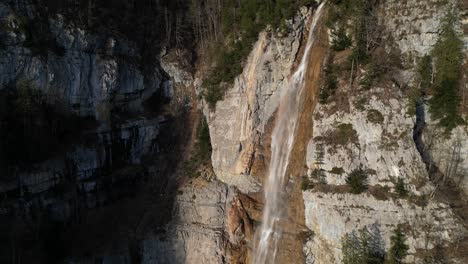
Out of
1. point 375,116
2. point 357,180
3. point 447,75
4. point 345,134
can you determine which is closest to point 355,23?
point 447,75

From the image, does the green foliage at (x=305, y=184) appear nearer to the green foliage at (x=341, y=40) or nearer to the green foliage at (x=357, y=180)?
the green foliage at (x=357, y=180)

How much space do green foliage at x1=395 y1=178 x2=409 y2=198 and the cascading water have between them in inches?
319

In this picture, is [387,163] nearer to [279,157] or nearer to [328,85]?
[328,85]

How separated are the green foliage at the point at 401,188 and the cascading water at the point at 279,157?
26.6ft

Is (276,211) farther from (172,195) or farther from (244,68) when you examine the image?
(244,68)

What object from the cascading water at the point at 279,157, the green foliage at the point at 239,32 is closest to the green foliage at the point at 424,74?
the cascading water at the point at 279,157

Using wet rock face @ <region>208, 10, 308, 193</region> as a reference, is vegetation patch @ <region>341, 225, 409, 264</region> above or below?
below

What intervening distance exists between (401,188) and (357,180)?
Result: 247 cm

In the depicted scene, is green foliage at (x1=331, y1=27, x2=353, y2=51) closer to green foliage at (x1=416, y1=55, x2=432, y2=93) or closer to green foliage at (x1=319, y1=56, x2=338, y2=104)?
green foliage at (x1=319, y1=56, x2=338, y2=104)

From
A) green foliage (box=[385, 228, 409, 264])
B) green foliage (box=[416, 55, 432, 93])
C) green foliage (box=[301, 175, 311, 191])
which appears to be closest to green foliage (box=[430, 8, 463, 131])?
green foliage (box=[416, 55, 432, 93])

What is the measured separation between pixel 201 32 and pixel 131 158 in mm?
14888

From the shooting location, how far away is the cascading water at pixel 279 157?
27.5m

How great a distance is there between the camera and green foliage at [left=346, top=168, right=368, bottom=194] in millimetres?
23094

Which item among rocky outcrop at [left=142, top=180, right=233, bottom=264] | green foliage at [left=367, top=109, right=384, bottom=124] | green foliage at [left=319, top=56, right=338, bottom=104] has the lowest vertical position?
rocky outcrop at [left=142, top=180, right=233, bottom=264]
